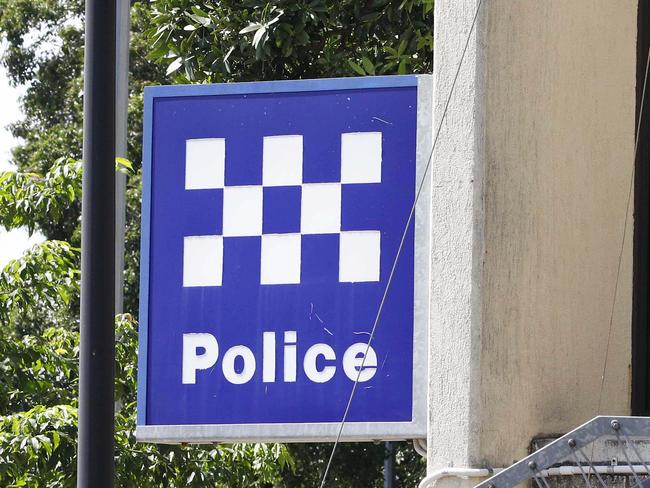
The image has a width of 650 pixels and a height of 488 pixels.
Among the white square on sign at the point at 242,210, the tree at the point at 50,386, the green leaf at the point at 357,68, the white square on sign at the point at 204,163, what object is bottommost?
the tree at the point at 50,386

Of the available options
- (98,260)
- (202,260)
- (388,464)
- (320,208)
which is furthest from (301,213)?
(388,464)

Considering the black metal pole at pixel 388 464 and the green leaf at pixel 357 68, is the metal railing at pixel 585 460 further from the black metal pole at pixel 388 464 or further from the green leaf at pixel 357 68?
the black metal pole at pixel 388 464

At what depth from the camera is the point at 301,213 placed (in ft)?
17.7

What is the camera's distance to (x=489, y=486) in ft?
14.3

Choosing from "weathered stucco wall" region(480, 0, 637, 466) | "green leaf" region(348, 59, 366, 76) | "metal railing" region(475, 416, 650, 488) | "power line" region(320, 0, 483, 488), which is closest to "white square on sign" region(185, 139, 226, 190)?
"power line" region(320, 0, 483, 488)

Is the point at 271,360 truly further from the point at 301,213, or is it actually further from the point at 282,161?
the point at 282,161

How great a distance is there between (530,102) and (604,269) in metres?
0.78

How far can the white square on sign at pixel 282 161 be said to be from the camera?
17.8 feet

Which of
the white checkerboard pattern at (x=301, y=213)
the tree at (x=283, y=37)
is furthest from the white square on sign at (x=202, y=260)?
the tree at (x=283, y=37)

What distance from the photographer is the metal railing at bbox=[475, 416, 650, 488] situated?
4055 millimetres

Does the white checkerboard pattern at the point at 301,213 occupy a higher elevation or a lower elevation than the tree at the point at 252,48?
lower

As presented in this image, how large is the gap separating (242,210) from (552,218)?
49.8 inches

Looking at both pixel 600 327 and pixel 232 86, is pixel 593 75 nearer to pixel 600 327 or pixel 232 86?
pixel 600 327

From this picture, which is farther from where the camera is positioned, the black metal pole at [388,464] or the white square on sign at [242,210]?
the black metal pole at [388,464]
